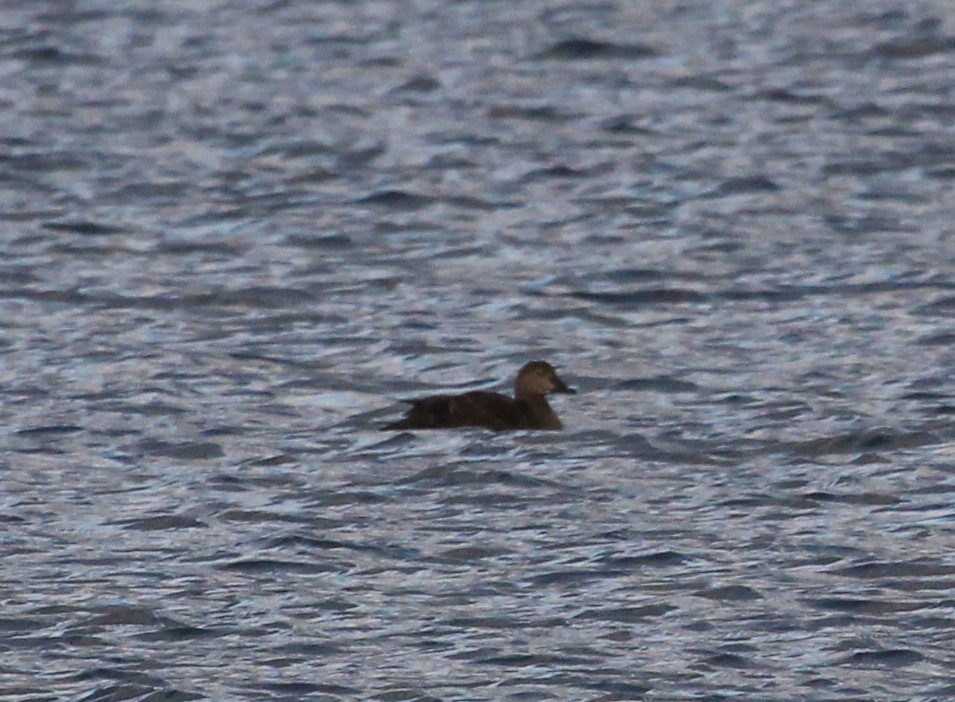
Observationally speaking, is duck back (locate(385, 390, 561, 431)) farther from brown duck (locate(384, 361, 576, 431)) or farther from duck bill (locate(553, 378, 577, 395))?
Answer: duck bill (locate(553, 378, 577, 395))

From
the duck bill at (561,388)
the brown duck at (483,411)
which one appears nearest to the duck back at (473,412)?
the brown duck at (483,411)

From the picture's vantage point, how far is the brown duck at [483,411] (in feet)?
34.9

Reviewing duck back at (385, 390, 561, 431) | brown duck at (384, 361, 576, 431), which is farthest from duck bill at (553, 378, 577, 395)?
duck back at (385, 390, 561, 431)

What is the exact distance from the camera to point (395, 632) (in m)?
8.41

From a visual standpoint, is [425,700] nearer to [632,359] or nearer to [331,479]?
[331,479]

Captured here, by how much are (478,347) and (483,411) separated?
1.72 m

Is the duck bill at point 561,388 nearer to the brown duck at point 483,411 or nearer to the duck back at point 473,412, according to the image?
the brown duck at point 483,411

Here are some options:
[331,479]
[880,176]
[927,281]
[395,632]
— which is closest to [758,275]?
[927,281]

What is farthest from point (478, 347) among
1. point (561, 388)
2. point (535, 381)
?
point (535, 381)

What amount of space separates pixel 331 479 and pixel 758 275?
4.16 meters

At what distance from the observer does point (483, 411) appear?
10680 mm

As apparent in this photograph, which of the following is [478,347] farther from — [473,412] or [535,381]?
[473,412]

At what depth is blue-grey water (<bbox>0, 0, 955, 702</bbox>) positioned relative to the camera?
8.41 metres

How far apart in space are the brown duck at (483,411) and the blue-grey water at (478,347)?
0.29 feet
